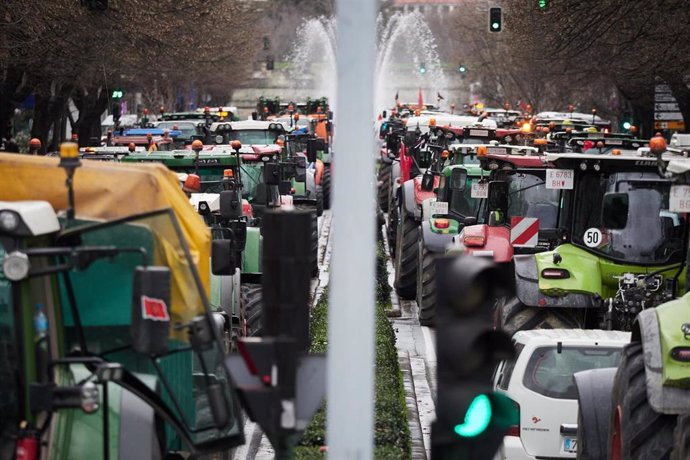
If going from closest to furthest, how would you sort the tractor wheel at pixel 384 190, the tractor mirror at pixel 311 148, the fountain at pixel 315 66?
the tractor mirror at pixel 311 148 → the tractor wheel at pixel 384 190 → the fountain at pixel 315 66

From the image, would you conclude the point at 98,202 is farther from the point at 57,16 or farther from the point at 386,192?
the point at 386,192

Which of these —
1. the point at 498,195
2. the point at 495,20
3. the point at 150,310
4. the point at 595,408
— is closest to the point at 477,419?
the point at 150,310

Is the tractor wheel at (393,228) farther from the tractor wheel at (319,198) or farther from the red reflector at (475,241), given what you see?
the red reflector at (475,241)

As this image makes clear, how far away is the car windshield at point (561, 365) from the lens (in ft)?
40.1

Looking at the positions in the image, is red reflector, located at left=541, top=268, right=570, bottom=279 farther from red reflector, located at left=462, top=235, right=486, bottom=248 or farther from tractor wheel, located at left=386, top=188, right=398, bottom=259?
tractor wheel, located at left=386, top=188, right=398, bottom=259

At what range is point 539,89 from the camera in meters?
68.1

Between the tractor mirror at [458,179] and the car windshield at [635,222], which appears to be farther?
the tractor mirror at [458,179]

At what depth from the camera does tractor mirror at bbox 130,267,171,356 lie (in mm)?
7668

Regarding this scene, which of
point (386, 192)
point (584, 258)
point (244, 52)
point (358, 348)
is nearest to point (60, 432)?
point (358, 348)

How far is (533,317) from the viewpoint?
50.6 ft

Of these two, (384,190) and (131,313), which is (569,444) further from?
(384,190)

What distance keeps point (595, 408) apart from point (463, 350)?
480 cm

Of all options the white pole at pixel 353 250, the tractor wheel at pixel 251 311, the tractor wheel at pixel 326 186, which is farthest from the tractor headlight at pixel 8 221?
the tractor wheel at pixel 326 186

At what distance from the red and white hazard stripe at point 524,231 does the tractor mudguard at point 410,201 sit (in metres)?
6.27
